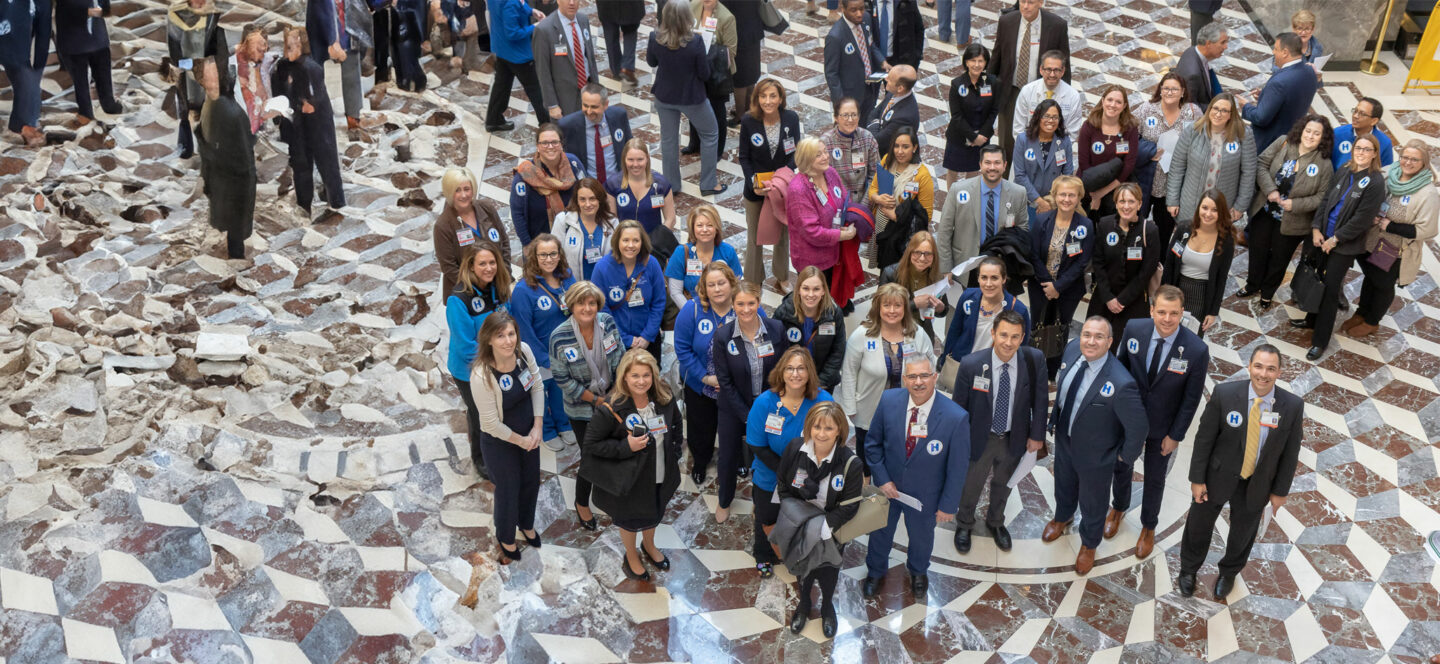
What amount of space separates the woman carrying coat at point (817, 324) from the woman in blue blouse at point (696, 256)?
1.91ft

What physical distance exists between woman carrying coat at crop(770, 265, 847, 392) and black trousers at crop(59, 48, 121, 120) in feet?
23.5

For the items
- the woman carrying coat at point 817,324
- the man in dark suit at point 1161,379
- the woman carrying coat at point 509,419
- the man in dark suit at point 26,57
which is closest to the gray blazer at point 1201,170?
the man in dark suit at point 1161,379

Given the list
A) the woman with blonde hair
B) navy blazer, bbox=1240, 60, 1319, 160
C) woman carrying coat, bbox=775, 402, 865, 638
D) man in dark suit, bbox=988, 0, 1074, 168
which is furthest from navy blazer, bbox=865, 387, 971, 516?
navy blazer, bbox=1240, 60, 1319, 160

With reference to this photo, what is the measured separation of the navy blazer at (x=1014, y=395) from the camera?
6379mm

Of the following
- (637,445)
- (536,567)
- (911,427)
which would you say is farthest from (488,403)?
(911,427)

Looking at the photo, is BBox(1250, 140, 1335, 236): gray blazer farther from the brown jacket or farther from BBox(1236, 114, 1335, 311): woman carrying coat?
the brown jacket

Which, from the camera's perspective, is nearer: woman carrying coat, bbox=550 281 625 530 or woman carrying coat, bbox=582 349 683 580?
woman carrying coat, bbox=582 349 683 580

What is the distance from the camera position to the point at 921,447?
20.1ft

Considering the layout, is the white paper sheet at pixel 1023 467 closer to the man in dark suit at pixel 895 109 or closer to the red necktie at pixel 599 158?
the man in dark suit at pixel 895 109

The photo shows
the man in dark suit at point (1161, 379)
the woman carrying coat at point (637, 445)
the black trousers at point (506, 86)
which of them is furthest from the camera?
the black trousers at point (506, 86)

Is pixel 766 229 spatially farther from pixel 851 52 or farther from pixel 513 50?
pixel 513 50

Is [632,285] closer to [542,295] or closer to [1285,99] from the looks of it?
[542,295]

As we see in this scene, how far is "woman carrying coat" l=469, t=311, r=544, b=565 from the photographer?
6.16 meters

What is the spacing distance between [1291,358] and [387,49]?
8036 millimetres
